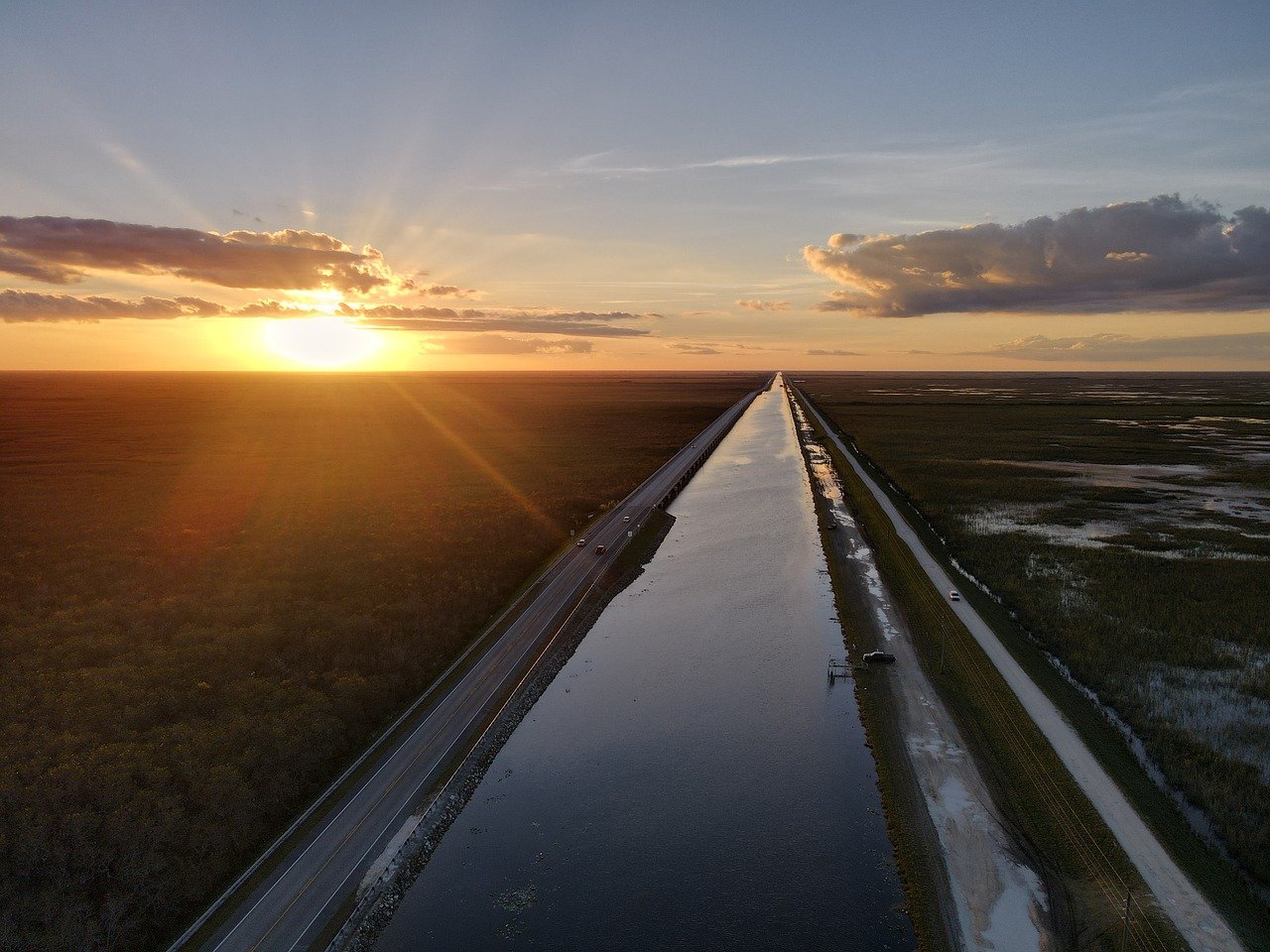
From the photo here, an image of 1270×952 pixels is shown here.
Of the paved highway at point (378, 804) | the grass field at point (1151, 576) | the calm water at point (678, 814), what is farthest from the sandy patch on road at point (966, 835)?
the paved highway at point (378, 804)

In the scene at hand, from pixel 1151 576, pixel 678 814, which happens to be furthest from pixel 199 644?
pixel 1151 576

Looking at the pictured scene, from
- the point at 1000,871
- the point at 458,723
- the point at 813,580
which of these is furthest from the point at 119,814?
the point at 813,580

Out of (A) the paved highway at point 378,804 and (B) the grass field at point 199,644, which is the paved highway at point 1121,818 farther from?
(B) the grass field at point 199,644

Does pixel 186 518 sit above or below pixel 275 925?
above

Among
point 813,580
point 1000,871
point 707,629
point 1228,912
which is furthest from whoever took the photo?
point 813,580

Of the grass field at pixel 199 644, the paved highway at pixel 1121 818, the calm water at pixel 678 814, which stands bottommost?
the calm water at pixel 678 814

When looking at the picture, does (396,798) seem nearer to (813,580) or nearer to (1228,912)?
(1228,912)

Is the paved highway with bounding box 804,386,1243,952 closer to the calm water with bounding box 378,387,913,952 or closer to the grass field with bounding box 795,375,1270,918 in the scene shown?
the grass field with bounding box 795,375,1270,918

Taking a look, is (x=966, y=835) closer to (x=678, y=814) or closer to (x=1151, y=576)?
(x=678, y=814)
